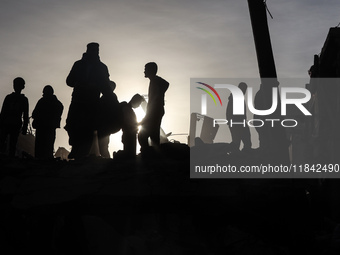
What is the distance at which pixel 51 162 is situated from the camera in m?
8.66

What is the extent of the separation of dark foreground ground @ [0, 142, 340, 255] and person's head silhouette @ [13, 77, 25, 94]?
2.45m

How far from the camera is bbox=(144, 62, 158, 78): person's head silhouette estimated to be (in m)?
9.20

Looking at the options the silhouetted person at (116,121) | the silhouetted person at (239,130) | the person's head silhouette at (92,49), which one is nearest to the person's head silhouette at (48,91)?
the person's head silhouette at (92,49)

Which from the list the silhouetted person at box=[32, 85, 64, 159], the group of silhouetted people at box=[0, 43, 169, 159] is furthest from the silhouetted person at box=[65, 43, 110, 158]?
the silhouetted person at box=[32, 85, 64, 159]

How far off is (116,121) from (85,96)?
0.82 meters

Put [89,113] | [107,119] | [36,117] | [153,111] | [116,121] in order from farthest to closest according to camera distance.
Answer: [36,117] → [89,113] → [107,119] → [116,121] → [153,111]

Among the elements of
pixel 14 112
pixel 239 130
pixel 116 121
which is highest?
pixel 14 112

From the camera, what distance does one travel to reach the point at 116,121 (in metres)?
9.52

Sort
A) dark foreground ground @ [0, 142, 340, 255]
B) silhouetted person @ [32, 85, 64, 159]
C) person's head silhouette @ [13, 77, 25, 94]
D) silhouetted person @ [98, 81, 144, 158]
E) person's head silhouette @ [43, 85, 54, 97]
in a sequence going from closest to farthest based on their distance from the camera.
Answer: dark foreground ground @ [0, 142, 340, 255] → silhouetted person @ [98, 81, 144, 158] → person's head silhouette @ [13, 77, 25, 94] → silhouetted person @ [32, 85, 64, 159] → person's head silhouette @ [43, 85, 54, 97]

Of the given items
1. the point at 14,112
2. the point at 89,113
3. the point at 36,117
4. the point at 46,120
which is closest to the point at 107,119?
the point at 89,113

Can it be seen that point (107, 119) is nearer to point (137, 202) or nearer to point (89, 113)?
point (89, 113)

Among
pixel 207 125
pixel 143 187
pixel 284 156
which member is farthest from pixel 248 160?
pixel 207 125

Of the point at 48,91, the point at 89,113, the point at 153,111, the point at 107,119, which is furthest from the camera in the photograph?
the point at 48,91

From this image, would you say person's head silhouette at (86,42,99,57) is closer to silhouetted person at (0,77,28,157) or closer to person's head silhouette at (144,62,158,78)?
person's head silhouette at (144,62,158,78)
